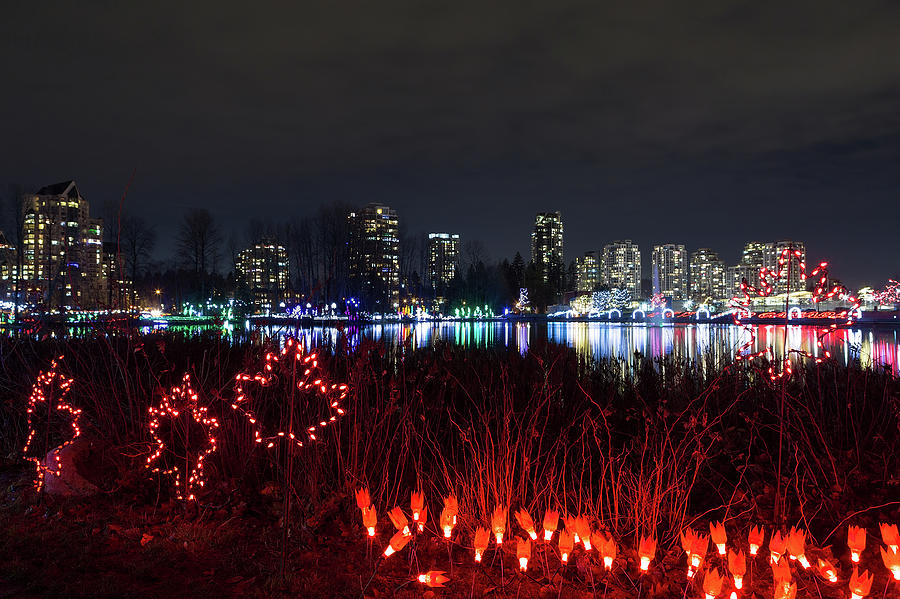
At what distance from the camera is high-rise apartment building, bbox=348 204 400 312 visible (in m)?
58.8

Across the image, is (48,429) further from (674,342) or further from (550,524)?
(674,342)

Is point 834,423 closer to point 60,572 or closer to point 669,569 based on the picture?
point 669,569

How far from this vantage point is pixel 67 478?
4.55 metres

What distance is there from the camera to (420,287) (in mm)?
77375

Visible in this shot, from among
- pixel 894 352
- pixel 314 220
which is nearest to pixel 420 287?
pixel 314 220

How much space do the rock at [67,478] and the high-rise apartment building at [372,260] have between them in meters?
47.4

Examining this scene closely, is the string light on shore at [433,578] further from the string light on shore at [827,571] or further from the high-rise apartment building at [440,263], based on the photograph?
the high-rise apartment building at [440,263]

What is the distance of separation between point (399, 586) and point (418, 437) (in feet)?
6.78

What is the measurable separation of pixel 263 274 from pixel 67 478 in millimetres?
65651

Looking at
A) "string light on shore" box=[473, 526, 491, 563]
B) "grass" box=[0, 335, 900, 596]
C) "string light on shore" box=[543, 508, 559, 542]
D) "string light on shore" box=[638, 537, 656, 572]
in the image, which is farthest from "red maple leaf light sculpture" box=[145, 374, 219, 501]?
"string light on shore" box=[638, 537, 656, 572]

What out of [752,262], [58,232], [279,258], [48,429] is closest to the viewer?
[48,429]

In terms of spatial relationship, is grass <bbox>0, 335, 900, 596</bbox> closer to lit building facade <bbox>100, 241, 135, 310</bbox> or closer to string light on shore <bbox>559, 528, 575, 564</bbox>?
string light on shore <bbox>559, 528, 575, 564</bbox>

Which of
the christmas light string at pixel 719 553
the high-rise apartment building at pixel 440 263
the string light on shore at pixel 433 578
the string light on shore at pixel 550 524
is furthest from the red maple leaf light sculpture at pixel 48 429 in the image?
the high-rise apartment building at pixel 440 263

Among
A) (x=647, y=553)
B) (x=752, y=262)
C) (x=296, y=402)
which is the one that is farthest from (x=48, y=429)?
(x=752, y=262)
